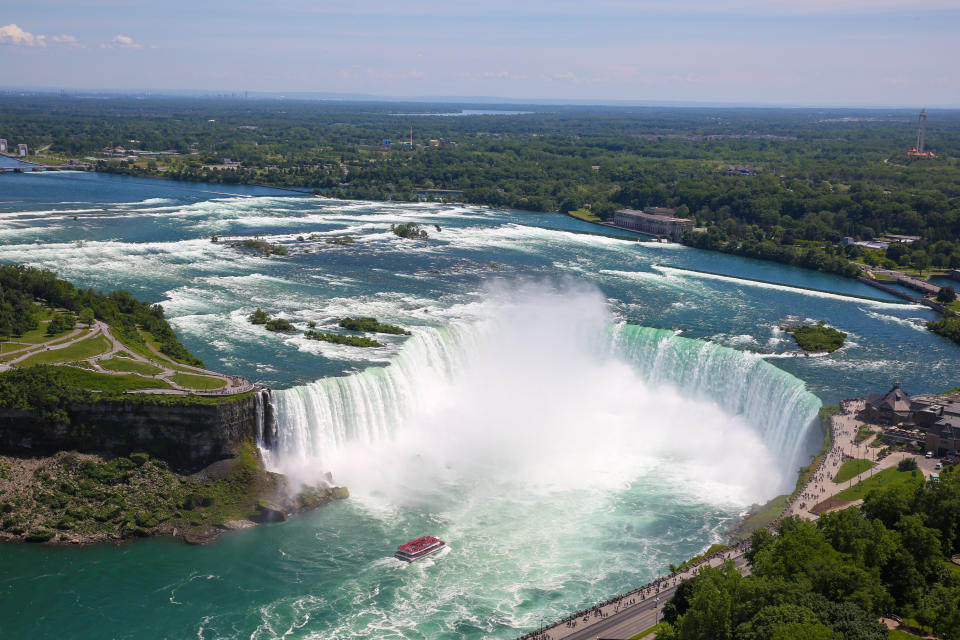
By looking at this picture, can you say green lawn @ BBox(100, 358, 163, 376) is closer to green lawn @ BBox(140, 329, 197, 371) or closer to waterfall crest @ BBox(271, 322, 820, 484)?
green lawn @ BBox(140, 329, 197, 371)

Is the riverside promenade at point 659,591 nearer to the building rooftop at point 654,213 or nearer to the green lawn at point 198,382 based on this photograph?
the green lawn at point 198,382

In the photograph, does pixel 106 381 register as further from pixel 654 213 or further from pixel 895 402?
pixel 654 213

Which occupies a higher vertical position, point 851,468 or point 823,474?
point 851,468

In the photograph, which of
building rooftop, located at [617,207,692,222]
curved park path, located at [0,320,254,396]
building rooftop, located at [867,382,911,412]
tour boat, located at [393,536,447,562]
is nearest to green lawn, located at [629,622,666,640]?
tour boat, located at [393,536,447,562]

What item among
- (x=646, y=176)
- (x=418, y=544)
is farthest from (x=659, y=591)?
(x=646, y=176)

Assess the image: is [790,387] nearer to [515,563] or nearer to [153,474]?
[515,563]

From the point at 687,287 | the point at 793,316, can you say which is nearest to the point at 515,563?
the point at 793,316

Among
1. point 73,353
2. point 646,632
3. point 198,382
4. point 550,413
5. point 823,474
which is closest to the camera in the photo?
point 646,632
